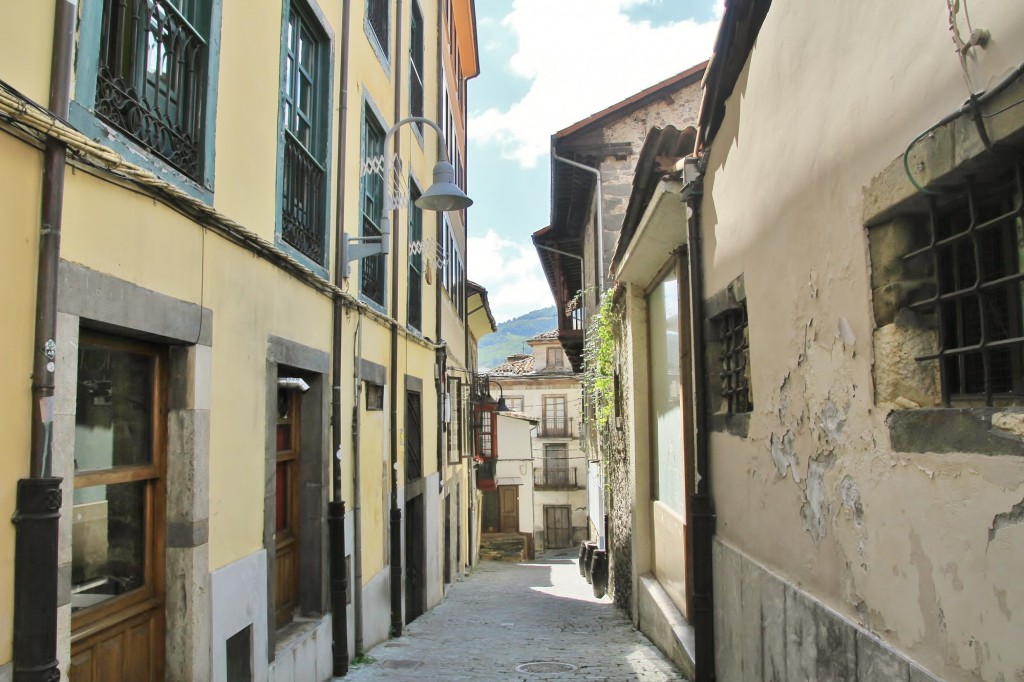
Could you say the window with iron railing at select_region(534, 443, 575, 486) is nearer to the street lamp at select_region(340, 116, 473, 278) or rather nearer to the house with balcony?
the house with balcony

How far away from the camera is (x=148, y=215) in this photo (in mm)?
3830

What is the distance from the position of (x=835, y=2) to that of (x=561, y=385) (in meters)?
37.3

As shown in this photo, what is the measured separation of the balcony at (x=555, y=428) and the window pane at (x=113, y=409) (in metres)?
35.8

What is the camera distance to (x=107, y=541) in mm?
3938

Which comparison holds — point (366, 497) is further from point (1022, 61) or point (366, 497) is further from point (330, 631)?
point (1022, 61)

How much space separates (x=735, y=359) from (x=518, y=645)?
4574 mm

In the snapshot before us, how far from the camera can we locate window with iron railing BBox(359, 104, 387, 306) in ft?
27.5

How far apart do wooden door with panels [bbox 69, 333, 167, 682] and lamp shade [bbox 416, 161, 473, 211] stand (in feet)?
10.6

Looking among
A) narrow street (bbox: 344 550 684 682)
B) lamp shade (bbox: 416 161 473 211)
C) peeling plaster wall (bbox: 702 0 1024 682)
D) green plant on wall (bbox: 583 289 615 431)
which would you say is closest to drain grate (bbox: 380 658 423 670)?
narrow street (bbox: 344 550 684 682)

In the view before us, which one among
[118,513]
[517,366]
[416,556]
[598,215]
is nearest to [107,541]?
[118,513]

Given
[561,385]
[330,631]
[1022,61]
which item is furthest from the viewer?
[561,385]

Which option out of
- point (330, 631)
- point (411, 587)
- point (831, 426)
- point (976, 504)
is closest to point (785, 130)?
point (831, 426)

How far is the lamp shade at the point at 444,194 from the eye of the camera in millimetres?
7004

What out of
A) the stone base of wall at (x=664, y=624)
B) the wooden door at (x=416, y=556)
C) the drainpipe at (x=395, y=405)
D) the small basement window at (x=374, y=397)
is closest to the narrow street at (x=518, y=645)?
the stone base of wall at (x=664, y=624)
